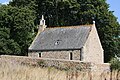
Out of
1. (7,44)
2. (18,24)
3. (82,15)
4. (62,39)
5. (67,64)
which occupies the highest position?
(82,15)

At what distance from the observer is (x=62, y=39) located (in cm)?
4225

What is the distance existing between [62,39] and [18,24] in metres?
6.70

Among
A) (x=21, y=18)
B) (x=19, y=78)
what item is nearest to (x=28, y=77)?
(x=19, y=78)

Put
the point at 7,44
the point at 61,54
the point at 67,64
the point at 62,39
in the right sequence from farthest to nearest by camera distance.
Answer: the point at 7,44 → the point at 62,39 → the point at 61,54 → the point at 67,64

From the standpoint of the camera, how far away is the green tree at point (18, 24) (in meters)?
45.5

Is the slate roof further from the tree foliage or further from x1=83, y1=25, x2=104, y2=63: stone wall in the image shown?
the tree foliage

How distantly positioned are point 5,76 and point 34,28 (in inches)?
1690

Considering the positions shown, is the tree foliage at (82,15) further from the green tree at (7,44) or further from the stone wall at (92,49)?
the stone wall at (92,49)

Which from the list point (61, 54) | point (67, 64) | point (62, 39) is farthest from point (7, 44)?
point (67, 64)

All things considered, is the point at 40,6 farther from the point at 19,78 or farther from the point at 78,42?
the point at 19,78

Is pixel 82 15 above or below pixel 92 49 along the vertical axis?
above

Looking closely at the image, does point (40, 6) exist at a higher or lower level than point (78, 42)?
higher

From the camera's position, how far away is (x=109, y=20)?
50.6 m

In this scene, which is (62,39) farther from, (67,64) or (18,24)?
(67,64)
